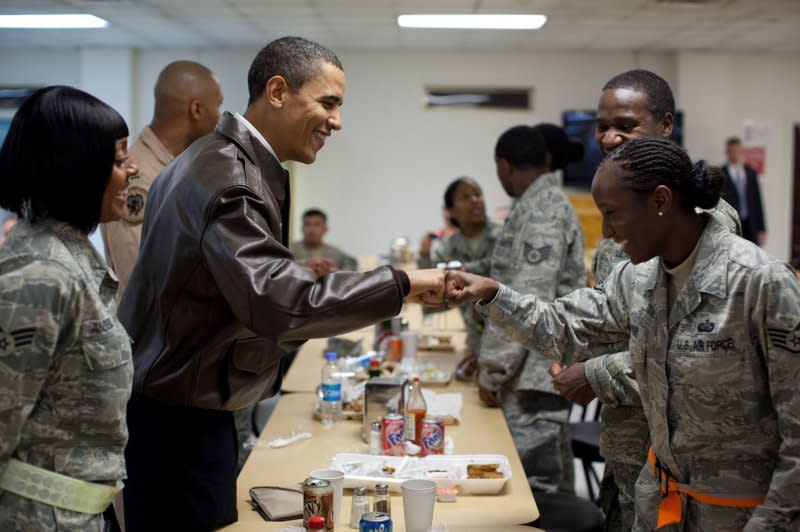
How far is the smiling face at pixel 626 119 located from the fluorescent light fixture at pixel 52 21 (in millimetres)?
7301

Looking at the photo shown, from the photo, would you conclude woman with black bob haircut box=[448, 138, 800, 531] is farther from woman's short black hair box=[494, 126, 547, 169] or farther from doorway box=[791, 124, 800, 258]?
doorway box=[791, 124, 800, 258]

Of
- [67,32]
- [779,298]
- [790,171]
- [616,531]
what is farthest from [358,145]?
[779,298]

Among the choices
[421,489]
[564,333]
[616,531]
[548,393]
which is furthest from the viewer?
[548,393]

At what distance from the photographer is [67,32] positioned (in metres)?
9.52

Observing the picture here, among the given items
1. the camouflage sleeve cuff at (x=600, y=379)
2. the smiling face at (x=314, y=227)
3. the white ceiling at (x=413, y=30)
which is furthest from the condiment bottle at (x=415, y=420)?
the white ceiling at (x=413, y=30)

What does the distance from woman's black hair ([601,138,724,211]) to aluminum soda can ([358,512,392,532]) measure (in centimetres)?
90

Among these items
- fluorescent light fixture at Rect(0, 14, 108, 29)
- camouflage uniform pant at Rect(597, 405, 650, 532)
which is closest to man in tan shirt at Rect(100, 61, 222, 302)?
camouflage uniform pant at Rect(597, 405, 650, 532)

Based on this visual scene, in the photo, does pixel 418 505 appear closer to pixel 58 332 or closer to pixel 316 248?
pixel 58 332

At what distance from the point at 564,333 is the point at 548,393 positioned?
50.8 inches

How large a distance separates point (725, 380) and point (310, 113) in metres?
1.17

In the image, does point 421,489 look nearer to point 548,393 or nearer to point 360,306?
point 360,306

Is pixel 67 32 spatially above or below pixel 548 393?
above

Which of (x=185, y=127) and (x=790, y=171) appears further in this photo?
(x=790, y=171)

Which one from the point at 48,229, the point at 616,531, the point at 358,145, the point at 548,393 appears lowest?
the point at 616,531
